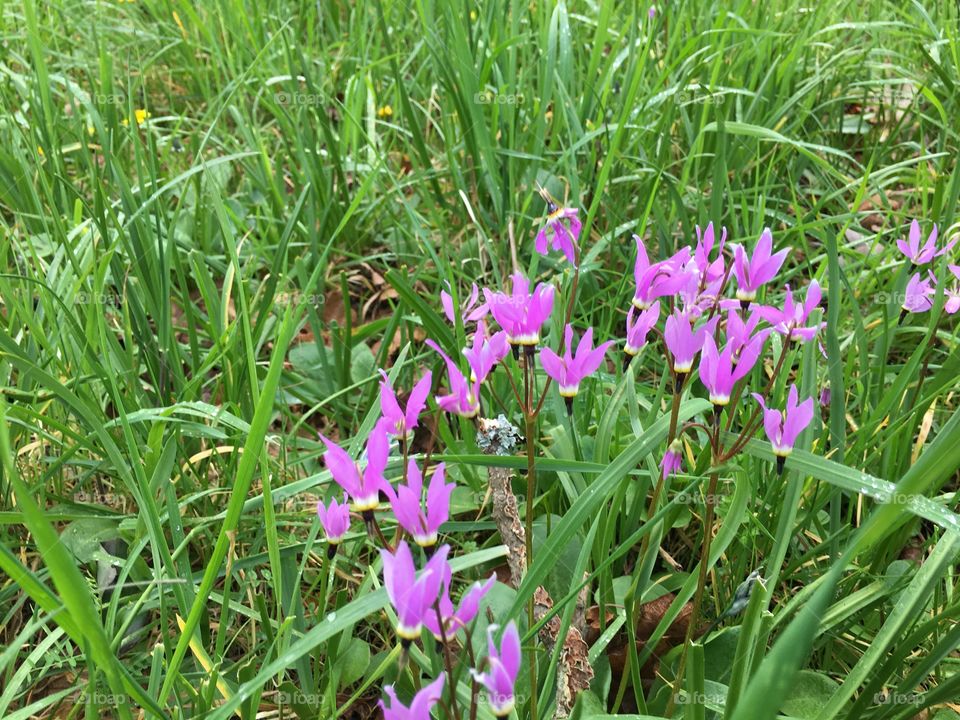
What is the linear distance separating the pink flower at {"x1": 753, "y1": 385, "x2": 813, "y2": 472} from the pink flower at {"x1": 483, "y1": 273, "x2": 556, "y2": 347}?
307 millimetres

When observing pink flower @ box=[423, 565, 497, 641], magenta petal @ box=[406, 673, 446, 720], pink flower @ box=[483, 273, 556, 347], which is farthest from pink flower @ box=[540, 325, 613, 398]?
magenta petal @ box=[406, 673, 446, 720]

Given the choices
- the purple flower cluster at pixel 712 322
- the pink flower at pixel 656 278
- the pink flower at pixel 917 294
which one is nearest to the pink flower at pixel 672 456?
the purple flower cluster at pixel 712 322

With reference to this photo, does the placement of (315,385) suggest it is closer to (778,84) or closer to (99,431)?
(99,431)

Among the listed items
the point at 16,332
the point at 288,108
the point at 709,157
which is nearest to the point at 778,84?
the point at 709,157

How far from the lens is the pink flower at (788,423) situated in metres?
1.13

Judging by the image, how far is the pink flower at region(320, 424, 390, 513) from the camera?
0.98m

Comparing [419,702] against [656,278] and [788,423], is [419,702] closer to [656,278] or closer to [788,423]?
[788,423]

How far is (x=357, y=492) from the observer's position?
102 cm

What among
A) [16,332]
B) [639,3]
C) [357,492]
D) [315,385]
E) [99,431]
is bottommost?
[315,385]

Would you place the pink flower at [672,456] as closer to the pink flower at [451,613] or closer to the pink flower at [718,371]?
the pink flower at [718,371]

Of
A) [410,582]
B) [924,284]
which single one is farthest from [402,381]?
[410,582]

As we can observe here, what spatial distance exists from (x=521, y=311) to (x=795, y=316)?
0.49 m

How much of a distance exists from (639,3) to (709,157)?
57 centimetres

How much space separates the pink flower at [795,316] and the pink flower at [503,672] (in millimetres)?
711
